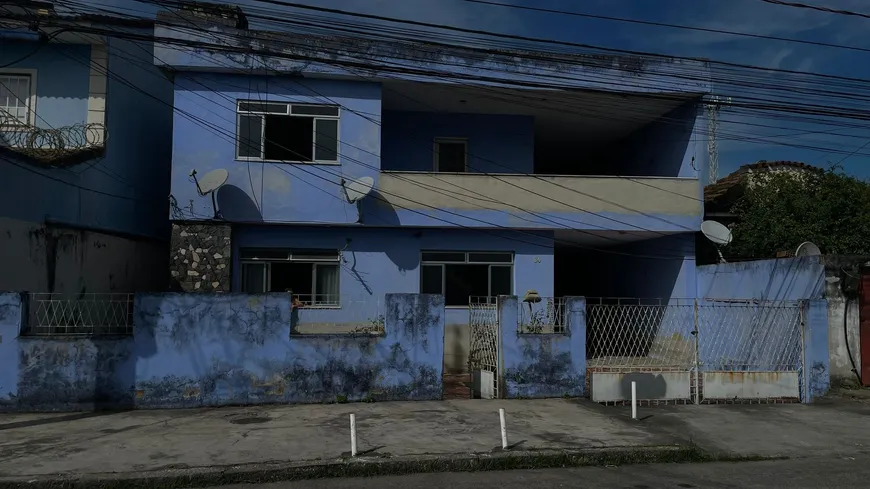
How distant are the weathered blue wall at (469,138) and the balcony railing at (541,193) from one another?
5.48 feet

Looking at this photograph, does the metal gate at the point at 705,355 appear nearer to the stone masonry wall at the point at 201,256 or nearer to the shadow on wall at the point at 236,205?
the shadow on wall at the point at 236,205

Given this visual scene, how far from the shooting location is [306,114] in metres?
14.3

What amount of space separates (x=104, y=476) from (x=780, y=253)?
12849 mm

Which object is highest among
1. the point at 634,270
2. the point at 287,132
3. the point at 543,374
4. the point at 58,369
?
the point at 287,132

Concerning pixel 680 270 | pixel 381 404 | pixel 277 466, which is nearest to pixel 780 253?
pixel 680 270

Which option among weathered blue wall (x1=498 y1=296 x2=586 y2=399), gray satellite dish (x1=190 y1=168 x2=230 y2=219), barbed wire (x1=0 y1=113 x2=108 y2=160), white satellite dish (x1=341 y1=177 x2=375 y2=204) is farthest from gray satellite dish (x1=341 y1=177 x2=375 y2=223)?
barbed wire (x1=0 y1=113 x2=108 y2=160)

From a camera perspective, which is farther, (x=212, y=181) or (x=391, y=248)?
(x=391, y=248)

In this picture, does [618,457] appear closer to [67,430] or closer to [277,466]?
[277,466]

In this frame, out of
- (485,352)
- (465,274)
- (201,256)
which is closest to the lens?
(485,352)

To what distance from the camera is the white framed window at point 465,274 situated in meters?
15.1

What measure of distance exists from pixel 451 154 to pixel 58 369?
1009 cm

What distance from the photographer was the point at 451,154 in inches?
653

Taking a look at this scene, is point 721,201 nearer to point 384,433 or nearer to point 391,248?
point 391,248

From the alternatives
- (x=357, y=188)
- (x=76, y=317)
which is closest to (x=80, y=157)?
(x=76, y=317)
